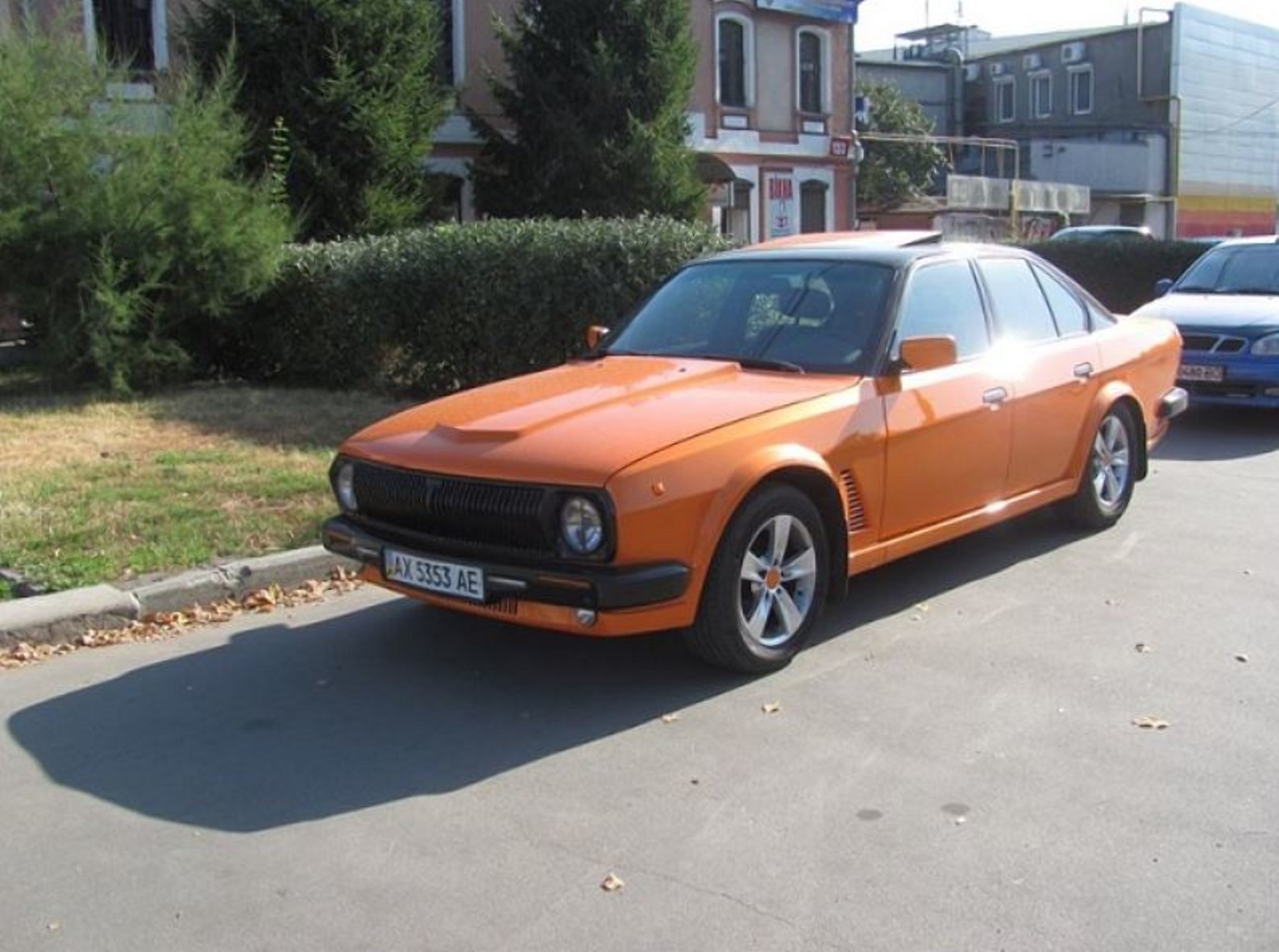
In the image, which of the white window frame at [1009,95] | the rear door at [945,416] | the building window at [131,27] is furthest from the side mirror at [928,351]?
the white window frame at [1009,95]

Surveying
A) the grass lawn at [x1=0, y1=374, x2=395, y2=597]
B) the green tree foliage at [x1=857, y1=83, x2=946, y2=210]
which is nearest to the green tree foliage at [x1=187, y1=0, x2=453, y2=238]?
the grass lawn at [x1=0, y1=374, x2=395, y2=597]

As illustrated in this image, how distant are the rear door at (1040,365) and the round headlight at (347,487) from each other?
315cm

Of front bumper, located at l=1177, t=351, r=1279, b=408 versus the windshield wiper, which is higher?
the windshield wiper

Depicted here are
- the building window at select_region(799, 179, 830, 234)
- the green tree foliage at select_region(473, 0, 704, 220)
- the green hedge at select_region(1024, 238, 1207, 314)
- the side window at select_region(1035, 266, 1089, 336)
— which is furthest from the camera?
the building window at select_region(799, 179, 830, 234)

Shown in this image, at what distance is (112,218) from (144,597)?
19.6 ft

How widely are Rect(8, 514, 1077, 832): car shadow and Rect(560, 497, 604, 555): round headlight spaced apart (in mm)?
652

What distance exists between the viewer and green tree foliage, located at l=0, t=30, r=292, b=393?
10.8 meters

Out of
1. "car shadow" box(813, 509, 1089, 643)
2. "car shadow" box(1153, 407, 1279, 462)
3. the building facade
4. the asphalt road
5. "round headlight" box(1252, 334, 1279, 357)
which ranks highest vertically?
the building facade

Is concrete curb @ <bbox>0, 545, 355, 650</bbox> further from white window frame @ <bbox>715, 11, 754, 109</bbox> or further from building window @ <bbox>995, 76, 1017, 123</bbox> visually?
building window @ <bbox>995, 76, 1017, 123</bbox>

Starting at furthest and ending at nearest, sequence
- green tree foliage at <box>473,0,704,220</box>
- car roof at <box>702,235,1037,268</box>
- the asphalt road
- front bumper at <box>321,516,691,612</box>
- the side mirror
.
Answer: green tree foliage at <box>473,0,704,220</box>
car roof at <box>702,235,1037,268</box>
the side mirror
front bumper at <box>321,516,691,612</box>
the asphalt road

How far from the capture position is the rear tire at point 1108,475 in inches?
280

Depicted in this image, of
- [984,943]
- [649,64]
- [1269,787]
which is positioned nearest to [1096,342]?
[1269,787]

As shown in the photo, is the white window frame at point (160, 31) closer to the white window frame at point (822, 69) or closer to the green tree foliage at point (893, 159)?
the white window frame at point (822, 69)

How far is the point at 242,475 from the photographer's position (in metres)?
8.33
